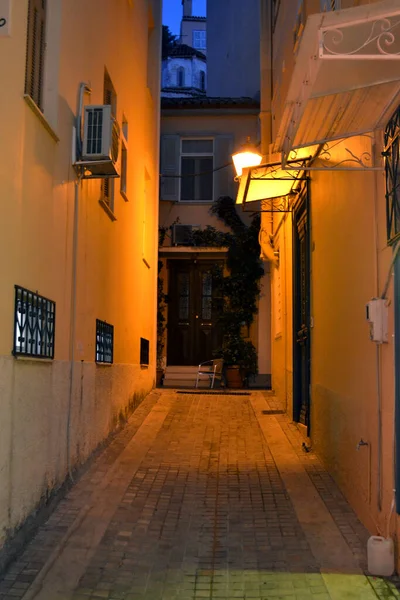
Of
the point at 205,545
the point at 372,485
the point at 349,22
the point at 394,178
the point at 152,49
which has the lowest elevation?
the point at 205,545

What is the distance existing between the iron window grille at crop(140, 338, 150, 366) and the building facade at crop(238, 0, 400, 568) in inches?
134

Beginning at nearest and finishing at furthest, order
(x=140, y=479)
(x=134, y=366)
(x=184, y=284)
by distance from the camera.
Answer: (x=140, y=479), (x=134, y=366), (x=184, y=284)

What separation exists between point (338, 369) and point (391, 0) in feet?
11.1

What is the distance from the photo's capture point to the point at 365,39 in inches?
145

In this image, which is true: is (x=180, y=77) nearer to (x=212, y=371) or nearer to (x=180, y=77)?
(x=180, y=77)

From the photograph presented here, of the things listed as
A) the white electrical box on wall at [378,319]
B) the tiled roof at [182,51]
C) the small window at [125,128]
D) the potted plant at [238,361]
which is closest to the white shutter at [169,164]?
the potted plant at [238,361]

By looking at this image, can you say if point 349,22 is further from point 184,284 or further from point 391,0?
point 184,284

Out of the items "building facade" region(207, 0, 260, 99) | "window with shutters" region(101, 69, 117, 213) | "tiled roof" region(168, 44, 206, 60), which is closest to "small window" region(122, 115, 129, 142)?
"window with shutters" region(101, 69, 117, 213)

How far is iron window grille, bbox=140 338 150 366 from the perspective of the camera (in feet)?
35.2

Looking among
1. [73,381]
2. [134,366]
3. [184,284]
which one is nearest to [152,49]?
[184,284]

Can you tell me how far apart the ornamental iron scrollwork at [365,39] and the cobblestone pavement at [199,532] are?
10.7 feet

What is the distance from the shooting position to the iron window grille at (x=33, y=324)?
14.5 feet

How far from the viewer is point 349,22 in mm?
3516

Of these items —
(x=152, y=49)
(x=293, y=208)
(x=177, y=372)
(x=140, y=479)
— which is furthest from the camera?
(x=177, y=372)
